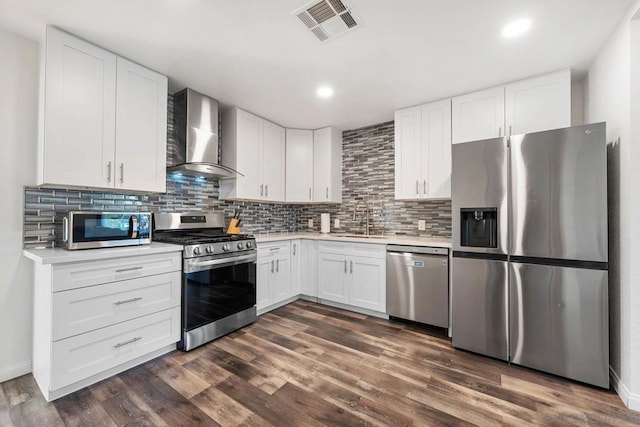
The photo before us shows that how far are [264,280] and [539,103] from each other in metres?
3.28

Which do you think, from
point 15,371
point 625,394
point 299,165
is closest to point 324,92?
point 299,165

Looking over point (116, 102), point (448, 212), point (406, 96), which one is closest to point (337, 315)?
point (448, 212)

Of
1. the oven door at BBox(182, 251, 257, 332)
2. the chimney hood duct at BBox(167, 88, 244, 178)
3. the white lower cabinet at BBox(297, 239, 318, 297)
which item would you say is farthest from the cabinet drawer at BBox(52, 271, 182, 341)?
the white lower cabinet at BBox(297, 239, 318, 297)

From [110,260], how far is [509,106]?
364cm

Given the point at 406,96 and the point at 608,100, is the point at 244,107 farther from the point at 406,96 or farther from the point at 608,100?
the point at 608,100

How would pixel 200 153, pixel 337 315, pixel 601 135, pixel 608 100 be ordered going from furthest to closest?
pixel 337 315 < pixel 200 153 < pixel 608 100 < pixel 601 135

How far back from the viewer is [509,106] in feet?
8.59

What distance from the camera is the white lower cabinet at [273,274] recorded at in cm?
317

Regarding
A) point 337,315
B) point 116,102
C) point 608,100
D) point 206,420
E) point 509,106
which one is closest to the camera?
point 206,420

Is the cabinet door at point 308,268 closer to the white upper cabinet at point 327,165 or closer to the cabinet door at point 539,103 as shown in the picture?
the white upper cabinet at point 327,165

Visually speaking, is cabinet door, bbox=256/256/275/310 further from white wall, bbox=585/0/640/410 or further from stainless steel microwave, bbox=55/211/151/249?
white wall, bbox=585/0/640/410

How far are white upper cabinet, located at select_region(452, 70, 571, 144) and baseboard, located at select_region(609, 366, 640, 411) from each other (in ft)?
6.47

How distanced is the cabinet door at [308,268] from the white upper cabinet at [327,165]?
2.46 ft

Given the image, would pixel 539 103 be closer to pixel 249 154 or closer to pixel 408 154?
pixel 408 154
